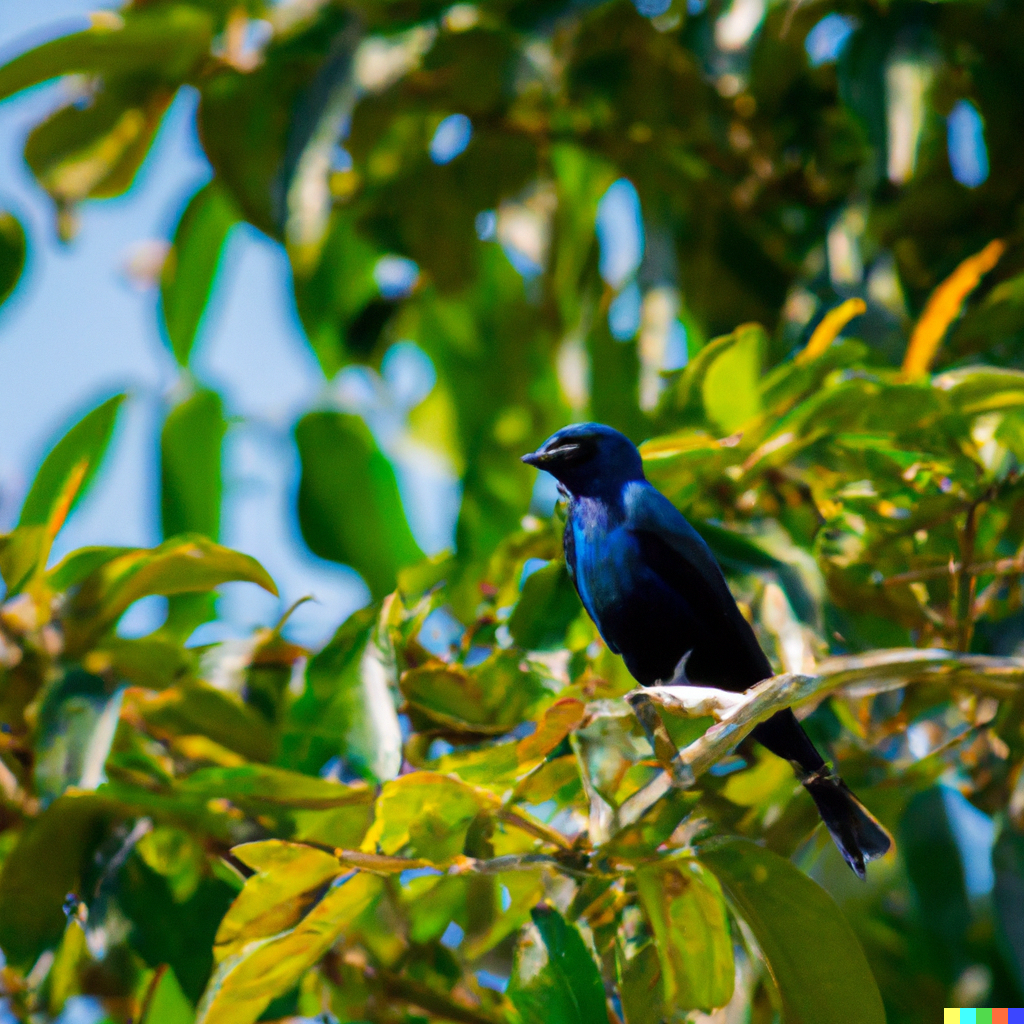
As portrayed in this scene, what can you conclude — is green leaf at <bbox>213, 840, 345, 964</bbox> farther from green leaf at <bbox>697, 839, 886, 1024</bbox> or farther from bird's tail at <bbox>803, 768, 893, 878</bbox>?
bird's tail at <bbox>803, 768, 893, 878</bbox>

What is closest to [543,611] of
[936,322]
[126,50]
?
[936,322]

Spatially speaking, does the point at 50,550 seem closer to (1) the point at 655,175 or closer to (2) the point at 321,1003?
(2) the point at 321,1003

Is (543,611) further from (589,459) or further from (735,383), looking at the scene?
(589,459)

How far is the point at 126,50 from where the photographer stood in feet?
9.82

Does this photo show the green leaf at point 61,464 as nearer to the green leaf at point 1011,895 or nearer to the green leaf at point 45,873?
the green leaf at point 45,873

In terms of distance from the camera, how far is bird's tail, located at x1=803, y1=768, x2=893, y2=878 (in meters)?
1.23

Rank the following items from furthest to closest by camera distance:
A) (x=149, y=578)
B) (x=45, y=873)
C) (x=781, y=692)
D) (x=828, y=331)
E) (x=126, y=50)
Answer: (x=126, y=50)
(x=828, y=331)
(x=149, y=578)
(x=45, y=873)
(x=781, y=692)

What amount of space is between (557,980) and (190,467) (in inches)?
60.5

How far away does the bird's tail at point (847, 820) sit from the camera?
4.04ft

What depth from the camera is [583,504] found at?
123 centimetres

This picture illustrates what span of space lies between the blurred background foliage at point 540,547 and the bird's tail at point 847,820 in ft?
0.44

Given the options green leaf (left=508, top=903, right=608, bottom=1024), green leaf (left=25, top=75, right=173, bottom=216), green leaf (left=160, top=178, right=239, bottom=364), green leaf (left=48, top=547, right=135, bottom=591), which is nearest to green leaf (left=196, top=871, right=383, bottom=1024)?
green leaf (left=508, top=903, right=608, bottom=1024)

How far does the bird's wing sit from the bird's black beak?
0.07 meters

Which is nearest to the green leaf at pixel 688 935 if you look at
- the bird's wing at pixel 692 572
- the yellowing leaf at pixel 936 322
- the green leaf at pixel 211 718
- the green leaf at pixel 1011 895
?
the bird's wing at pixel 692 572
